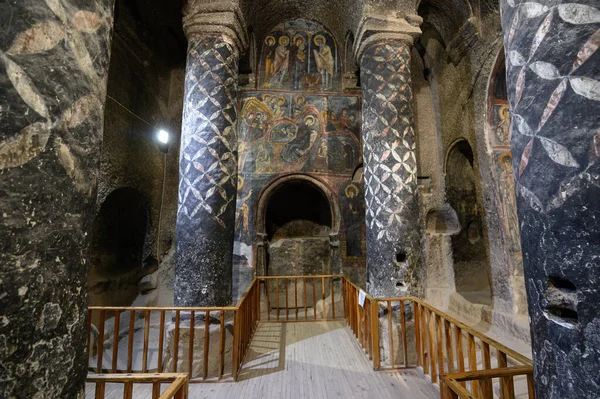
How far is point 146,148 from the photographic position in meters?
6.50

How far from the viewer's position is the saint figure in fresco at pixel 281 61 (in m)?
7.30

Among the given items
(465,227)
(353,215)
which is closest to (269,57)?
(353,215)

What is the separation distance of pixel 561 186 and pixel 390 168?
3.12m

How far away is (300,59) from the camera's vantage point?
24.4 feet

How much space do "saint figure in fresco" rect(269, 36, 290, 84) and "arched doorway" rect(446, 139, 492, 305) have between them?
402cm

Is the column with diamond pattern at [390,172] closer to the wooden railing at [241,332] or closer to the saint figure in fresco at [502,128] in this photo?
the wooden railing at [241,332]

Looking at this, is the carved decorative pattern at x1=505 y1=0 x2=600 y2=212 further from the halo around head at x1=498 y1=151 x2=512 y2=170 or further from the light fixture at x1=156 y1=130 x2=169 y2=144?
the light fixture at x1=156 y1=130 x2=169 y2=144

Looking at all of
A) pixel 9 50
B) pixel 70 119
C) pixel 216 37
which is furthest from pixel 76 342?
pixel 216 37

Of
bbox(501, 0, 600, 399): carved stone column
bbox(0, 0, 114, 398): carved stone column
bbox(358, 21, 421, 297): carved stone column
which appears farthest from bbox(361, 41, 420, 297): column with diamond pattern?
bbox(0, 0, 114, 398): carved stone column

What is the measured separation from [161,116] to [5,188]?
6.76 meters

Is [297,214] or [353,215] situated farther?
[297,214]

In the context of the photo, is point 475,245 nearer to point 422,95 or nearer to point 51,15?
point 422,95

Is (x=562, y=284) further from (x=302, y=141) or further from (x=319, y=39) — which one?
(x=319, y=39)

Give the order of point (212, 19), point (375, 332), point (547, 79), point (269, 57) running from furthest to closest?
point (269, 57)
point (212, 19)
point (375, 332)
point (547, 79)
